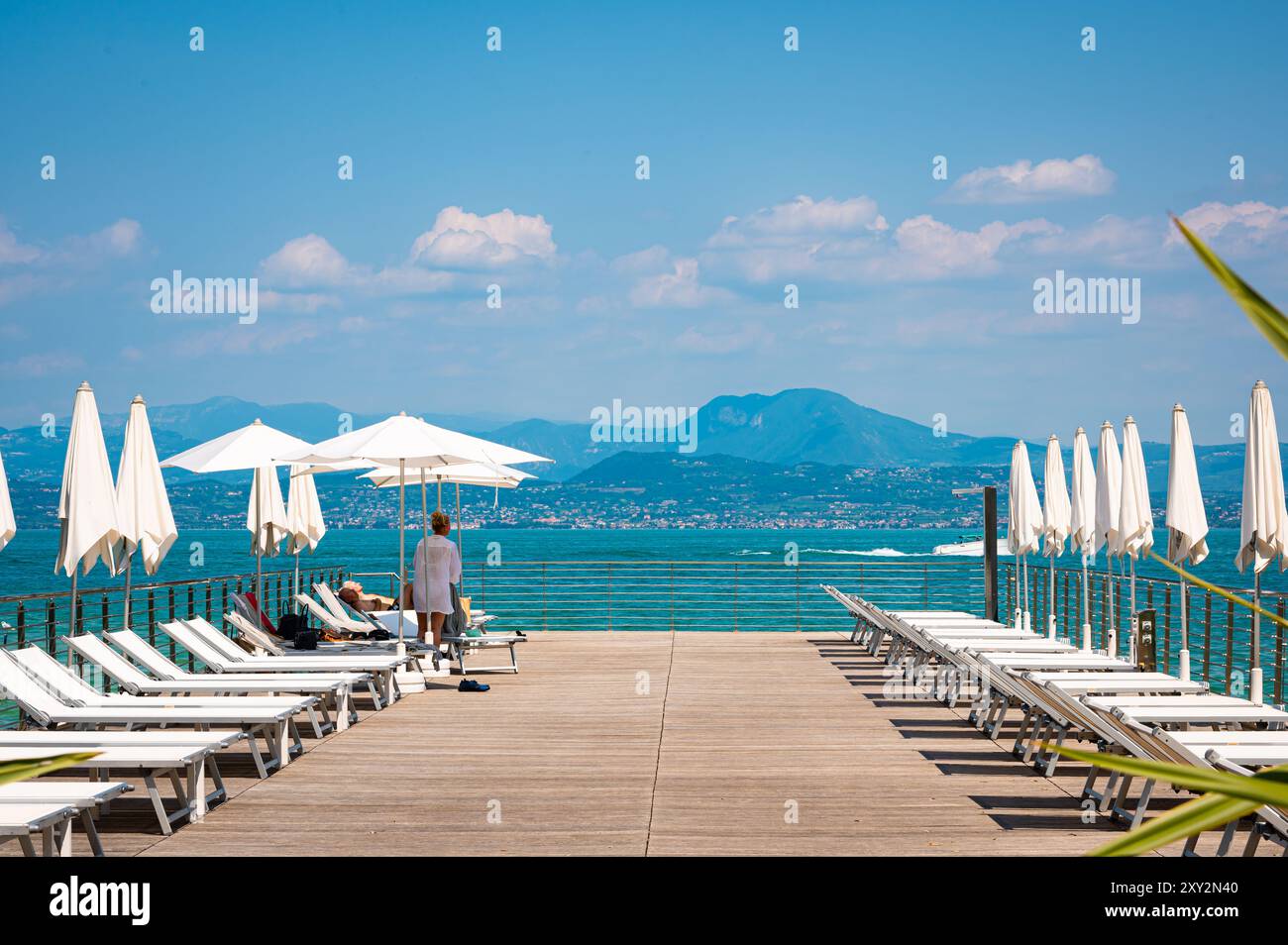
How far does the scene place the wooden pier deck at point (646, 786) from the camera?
546 cm

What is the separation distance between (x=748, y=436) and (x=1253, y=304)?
162 m

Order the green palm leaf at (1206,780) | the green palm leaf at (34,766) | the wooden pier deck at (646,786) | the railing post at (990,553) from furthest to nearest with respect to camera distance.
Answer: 1. the railing post at (990,553)
2. the wooden pier deck at (646,786)
3. the green palm leaf at (34,766)
4. the green palm leaf at (1206,780)

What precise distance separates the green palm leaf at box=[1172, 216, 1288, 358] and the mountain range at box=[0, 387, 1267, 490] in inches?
4325

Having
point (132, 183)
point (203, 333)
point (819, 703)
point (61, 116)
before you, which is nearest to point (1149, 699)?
point (819, 703)

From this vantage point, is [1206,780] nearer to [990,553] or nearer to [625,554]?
[990,553]

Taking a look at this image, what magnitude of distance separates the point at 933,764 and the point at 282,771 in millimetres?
3473

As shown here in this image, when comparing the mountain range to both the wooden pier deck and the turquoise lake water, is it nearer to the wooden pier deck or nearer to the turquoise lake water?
the turquoise lake water

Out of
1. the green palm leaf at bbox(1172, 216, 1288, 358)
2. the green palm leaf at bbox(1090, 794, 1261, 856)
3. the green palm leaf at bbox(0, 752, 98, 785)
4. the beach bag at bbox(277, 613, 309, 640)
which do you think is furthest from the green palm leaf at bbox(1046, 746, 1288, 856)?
the beach bag at bbox(277, 613, 309, 640)

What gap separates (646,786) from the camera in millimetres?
6703

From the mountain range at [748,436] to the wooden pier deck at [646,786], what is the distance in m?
102

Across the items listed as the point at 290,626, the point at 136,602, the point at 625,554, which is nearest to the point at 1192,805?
the point at 290,626

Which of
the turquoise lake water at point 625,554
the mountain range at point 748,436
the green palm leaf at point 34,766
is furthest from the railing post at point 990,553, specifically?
the mountain range at point 748,436

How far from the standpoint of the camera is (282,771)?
7.11m

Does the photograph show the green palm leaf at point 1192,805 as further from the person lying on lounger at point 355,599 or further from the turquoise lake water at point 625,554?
the turquoise lake water at point 625,554
